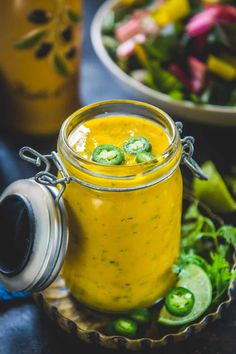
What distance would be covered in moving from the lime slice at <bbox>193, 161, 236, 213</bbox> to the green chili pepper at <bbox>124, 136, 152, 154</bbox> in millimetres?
282

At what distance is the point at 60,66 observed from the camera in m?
1.39

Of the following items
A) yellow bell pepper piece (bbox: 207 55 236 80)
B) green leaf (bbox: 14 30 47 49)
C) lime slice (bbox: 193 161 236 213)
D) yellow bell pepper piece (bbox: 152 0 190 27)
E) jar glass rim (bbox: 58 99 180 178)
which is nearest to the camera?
jar glass rim (bbox: 58 99 180 178)

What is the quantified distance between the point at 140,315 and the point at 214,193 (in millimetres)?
306

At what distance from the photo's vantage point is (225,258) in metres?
1.09

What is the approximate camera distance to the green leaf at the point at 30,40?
132 cm

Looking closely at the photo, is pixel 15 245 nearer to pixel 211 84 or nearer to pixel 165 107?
pixel 165 107

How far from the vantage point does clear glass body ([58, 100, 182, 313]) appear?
91 centimetres

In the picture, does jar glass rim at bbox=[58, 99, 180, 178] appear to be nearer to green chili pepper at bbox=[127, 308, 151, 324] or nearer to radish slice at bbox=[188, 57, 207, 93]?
green chili pepper at bbox=[127, 308, 151, 324]

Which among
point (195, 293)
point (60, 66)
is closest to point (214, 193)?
point (195, 293)

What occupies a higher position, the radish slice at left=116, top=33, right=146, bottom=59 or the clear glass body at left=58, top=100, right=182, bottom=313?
the clear glass body at left=58, top=100, right=182, bottom=313

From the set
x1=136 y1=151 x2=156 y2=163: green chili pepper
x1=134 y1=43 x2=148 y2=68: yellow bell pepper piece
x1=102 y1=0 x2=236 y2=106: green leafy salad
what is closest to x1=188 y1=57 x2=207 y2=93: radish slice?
x1=102 y1=0 x2=236 y2=106: green leafy salad

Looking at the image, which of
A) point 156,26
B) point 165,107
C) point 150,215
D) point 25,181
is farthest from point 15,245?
point 156,26

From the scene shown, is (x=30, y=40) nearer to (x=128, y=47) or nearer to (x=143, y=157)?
(x=128, y=47)

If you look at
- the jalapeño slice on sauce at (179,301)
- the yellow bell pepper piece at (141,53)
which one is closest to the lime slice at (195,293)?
the jalapeño slice on sauce at (179,301)
